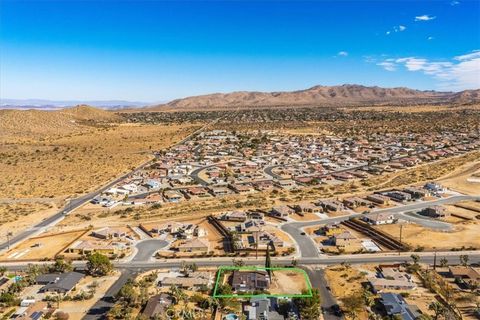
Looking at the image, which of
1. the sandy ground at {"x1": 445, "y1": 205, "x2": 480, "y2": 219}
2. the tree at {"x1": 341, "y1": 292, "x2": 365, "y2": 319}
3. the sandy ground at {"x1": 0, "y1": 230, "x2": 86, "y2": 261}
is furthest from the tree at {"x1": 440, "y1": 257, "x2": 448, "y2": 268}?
the sandy ground at {"x1": 0, "y1": 230, "x2": 86, "y2": 261}

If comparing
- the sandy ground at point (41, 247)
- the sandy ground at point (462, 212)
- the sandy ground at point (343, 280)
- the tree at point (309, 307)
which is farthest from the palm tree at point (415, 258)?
the sandy ground at point (41, 247)

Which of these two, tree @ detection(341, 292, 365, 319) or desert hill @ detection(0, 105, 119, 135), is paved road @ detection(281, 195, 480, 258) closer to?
tree @ detection(341, 292, 365, 319)

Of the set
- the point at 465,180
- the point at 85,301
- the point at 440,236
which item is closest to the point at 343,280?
the point at 440,236

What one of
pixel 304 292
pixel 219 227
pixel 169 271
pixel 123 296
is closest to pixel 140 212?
pixel 219 227

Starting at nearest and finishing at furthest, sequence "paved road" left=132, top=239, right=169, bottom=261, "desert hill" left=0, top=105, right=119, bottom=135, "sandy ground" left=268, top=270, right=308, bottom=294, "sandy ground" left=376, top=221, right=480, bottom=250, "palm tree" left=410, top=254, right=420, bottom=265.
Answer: "sandy ground" left=268, top=270, right=308, bottom=294, "palm tree" left=410, top=254, right=420, bottom=265, "paved road" left=132, top=239, right=169, bottom=261, "sandy ground" left=376, top=221, right=480, bottom=250, "desert hill" left=0, top=105, right=119, bottom=135

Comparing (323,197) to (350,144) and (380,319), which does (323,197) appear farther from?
(350,144)

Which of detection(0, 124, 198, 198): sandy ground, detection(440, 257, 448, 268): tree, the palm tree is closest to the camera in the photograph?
detection(440, 257, 448, 268): tree
